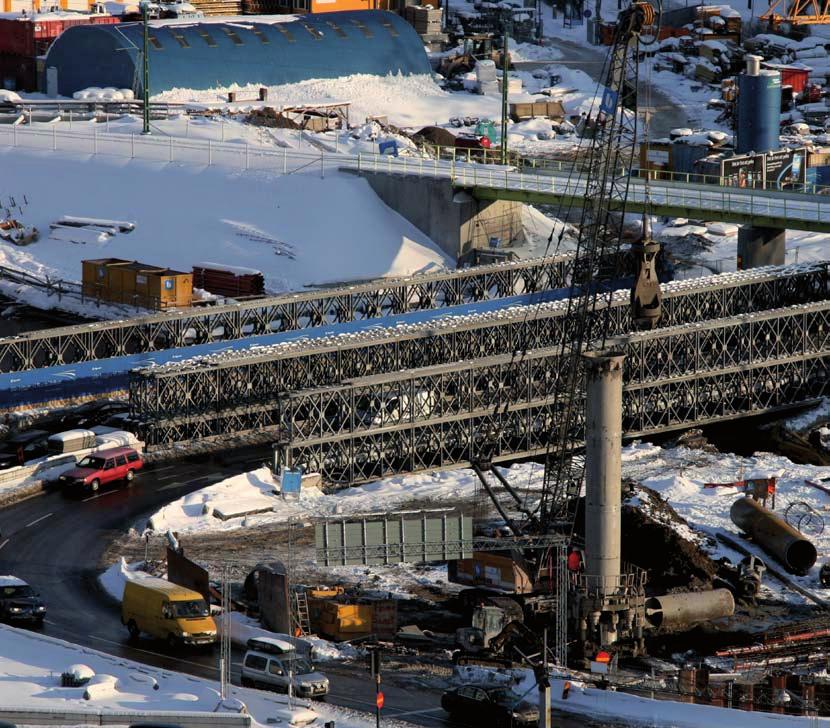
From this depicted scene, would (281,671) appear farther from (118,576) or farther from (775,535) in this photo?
(775,535)

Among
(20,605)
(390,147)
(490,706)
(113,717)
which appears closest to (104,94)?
(390,147)

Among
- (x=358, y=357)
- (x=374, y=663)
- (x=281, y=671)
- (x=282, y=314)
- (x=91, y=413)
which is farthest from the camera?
(x=282, y=314)

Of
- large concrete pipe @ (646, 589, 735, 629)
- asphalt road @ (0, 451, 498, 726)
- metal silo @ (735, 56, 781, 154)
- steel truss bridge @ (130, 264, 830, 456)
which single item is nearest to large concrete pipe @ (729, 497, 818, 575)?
large concrete pipe @ (646, 589, 735, 629)

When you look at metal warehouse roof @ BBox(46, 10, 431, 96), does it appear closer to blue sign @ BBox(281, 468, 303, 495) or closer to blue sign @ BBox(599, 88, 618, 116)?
blue sign @ BBox(281, 468, 303, 495)

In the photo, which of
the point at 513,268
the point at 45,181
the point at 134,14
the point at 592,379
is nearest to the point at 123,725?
the point at 592,379

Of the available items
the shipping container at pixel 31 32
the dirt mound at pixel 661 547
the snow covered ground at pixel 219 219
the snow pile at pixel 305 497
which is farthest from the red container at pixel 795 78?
the dirt mound at pixel 661 547

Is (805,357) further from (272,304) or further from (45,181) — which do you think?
(45,181)

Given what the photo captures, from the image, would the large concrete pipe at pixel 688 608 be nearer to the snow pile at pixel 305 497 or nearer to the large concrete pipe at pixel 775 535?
the large concrete pipe at pixel 775 535
